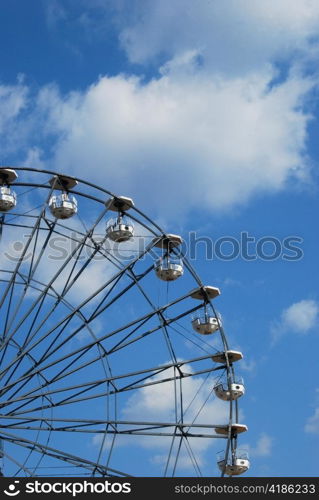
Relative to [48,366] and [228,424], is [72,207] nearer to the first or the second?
[48,366]

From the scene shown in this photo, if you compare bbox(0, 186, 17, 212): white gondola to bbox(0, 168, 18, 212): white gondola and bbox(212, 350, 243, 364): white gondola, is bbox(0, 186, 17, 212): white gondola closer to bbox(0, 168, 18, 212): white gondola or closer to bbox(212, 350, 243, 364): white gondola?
bbox(0, 168, 18, 212): white gondola

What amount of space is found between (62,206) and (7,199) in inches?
79.4

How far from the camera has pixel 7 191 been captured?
36500 millimetres

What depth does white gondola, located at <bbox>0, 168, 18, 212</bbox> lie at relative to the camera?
119 feet

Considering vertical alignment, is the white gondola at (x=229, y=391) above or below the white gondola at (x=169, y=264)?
below

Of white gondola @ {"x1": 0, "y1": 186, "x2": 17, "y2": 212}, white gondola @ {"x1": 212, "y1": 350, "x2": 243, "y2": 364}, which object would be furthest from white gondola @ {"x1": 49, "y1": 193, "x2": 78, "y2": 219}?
white gondola @ {"x1": 212, "y1": 350, "x2": 243, "y2": 364}

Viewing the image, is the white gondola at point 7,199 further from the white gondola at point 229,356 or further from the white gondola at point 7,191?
the white gondola at point 229,356

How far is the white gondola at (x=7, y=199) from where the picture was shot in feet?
119

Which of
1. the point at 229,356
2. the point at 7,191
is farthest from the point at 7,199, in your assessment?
the point at 229,356

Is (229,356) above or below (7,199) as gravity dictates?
below

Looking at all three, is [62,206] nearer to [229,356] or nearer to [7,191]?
[7,191]

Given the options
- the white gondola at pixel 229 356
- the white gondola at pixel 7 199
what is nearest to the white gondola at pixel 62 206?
the white gondola at pixel 7 199
